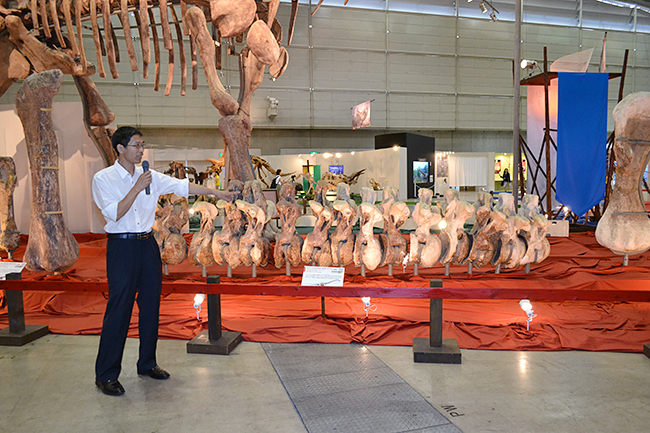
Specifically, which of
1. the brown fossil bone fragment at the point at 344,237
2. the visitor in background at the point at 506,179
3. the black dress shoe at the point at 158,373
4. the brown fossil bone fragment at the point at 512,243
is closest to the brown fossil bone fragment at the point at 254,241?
the brown fossil bone fragment at the point at 344,237

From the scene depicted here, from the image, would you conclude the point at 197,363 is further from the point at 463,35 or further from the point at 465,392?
the point at 463,35

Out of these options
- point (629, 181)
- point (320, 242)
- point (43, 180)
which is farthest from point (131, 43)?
point (629, 181)

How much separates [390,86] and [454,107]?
3.17 meters

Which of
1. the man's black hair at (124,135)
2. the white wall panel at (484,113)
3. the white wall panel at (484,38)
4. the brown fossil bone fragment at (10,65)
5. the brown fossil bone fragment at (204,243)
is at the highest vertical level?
the white wall panel at (484,38)

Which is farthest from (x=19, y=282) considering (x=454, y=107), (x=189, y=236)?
(x=454, y=107)

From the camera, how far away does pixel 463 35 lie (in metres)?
20.4

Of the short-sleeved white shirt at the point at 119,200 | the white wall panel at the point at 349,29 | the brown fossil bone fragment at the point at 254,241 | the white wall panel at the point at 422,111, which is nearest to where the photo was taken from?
the short-sleeved white shirt at the point at 119,200

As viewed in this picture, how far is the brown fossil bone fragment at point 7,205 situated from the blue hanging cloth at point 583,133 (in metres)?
8.00

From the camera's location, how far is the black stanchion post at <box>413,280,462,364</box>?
3.50 meters

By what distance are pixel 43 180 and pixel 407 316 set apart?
358 cm

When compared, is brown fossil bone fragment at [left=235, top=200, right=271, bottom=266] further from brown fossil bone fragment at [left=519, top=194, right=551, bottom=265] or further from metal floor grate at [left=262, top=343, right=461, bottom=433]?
brown fossil bone fragment at [left=519, top=194, right=551, bottom=265]

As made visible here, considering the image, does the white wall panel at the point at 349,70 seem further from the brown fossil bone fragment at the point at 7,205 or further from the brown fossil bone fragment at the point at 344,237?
the brown fossil bone fragment at the point at 344,237

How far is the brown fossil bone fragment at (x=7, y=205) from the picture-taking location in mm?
5250

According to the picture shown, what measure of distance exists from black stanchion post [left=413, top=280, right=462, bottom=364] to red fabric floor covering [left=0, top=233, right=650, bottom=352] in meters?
0.21
